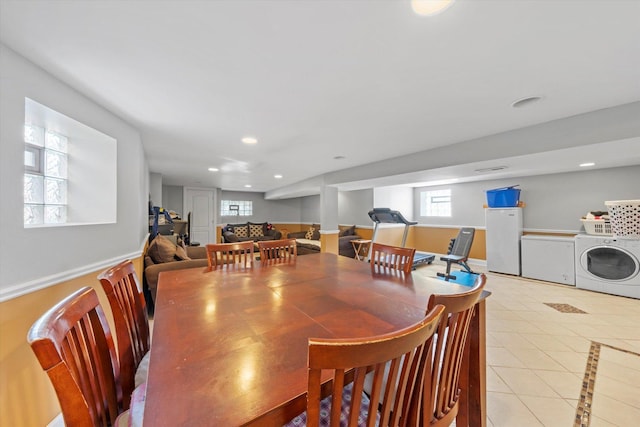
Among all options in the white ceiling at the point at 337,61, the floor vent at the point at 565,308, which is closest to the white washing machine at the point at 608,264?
the floor vent at the point at 565,308

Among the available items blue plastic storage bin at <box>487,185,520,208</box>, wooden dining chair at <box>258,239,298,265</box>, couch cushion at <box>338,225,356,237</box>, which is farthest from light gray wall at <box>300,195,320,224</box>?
wooden dining chair at <box>258,239,298,265</box>

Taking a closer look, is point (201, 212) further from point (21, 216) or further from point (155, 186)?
point (21, 216)

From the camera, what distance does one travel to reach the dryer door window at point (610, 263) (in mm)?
3398

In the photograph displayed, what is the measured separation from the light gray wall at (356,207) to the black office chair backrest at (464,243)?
2.43 meters

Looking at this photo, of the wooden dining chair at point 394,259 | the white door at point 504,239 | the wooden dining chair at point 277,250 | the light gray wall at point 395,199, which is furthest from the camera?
the light gray wall at point 395,199

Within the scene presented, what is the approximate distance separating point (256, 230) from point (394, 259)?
24.1 feet

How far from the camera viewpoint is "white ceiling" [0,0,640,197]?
1.02 meters

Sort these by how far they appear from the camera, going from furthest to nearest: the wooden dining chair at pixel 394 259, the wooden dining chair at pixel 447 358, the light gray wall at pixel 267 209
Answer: the light gray wall at pixel 267 209
the wooden dining chair at pixel 394 259
the wooden dining chair at pixel 447 358

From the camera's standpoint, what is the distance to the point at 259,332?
3.13 ft

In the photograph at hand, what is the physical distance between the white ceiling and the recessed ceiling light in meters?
0.05

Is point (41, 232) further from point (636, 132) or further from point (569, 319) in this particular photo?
point (569, 319)

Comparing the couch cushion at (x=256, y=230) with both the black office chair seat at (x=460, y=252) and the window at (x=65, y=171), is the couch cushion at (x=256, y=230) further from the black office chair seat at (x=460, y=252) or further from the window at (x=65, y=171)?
the window at (x=65, y=171)

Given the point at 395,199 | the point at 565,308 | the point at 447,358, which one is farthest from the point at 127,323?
the point at 395,199

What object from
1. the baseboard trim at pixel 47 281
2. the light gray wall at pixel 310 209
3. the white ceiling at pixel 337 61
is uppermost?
the white ceiling at pixel 337 61
